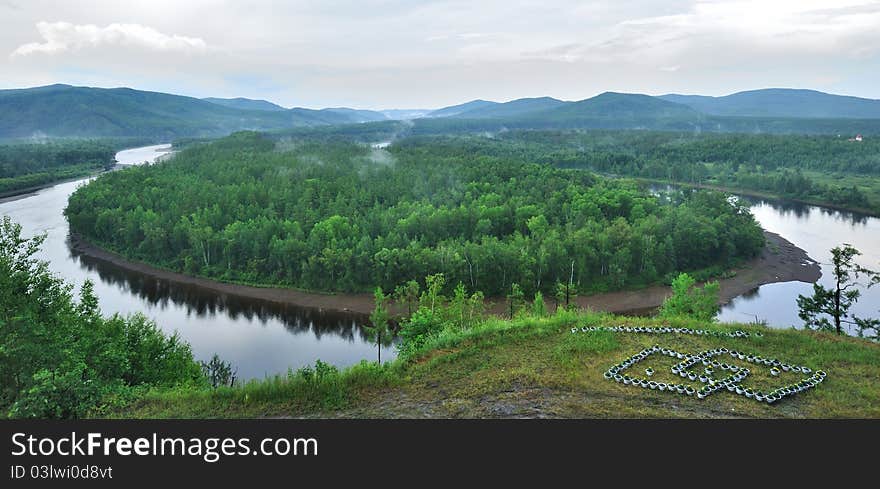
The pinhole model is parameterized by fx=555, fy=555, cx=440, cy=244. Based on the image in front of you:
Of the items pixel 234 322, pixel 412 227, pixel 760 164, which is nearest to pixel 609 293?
pixel 412 227

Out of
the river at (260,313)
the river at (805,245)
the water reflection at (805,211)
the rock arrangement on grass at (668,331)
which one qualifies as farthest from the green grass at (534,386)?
the water reflection at (805,211)

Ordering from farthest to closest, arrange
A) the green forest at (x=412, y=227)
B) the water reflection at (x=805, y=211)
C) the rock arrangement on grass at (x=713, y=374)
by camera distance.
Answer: the water reflection at (x=805, y=211), the green forest at (x=412, y=227), the rock arrangement on grass at (x=713, y=374)

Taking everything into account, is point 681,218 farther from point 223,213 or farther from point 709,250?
point 223,213

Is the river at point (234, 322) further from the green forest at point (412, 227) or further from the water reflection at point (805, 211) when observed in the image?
the water reflection at point (805, 211)

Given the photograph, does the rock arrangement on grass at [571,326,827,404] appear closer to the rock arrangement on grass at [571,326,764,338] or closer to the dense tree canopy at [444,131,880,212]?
the rock arrangement on grass at [571,326,764,338]

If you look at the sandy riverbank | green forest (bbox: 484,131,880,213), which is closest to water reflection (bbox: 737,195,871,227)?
green forest (bbox: 484,131,880,213)
